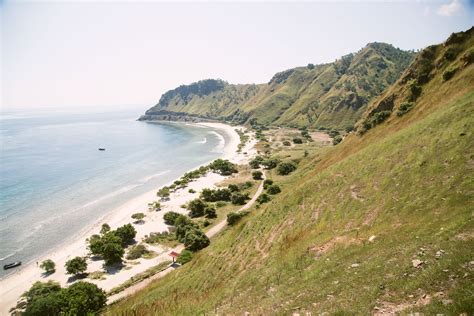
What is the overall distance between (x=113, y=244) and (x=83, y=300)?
22546 millimetres

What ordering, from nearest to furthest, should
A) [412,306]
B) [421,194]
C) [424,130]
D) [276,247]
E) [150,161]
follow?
[412,306]
[421,194]
[276,247]
[424,130]
[150,161]

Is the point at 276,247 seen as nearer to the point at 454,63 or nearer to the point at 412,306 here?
the point at 412,306

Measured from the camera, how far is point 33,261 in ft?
228

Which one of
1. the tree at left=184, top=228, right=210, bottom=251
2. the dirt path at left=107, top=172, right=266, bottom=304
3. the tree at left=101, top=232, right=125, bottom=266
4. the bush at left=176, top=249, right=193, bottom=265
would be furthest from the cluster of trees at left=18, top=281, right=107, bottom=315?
the tree at left=184, top=228, right=210, bottom=251

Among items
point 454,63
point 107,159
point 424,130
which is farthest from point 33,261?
point 107,159

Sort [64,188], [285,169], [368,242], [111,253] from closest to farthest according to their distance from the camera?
[368,242]
[111,253]
[285,169]
[64,188]

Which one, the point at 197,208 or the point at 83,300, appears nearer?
the point at 83,300

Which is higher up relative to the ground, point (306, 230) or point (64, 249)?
point (306, 230)

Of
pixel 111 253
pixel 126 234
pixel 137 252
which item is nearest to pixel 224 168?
pixel 126 234

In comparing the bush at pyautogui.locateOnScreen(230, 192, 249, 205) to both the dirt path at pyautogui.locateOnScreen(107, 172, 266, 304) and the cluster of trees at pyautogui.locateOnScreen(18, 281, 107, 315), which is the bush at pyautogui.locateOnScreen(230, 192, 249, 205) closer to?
the dirt path at pyautogui.locateOnScreen(107, 172, 266, 304)

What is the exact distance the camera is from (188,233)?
2601 inches

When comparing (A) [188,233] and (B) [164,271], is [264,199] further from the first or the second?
(B) [164,271]

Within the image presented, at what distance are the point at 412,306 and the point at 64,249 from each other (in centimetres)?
8260

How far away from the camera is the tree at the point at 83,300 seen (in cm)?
4003
